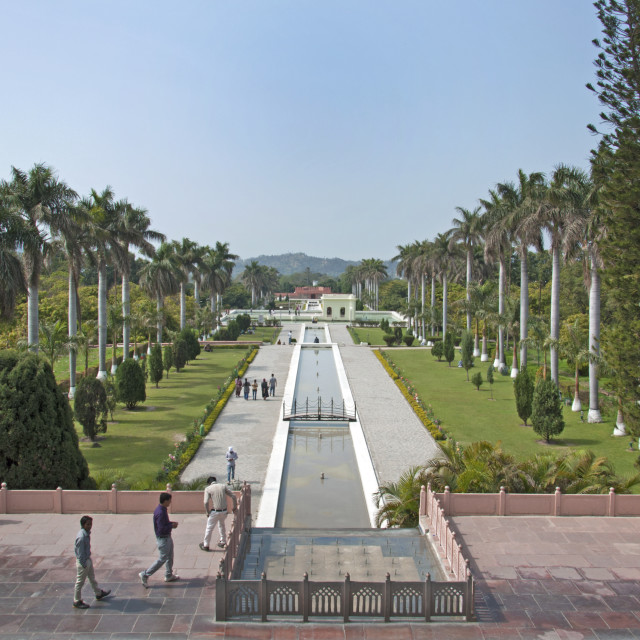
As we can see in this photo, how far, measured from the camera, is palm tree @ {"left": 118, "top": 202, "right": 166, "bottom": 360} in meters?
38.2

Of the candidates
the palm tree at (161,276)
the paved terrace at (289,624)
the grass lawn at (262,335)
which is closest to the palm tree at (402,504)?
the paved terrace at (289,624)

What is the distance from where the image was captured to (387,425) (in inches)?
1034

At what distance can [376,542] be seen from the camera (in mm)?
12078

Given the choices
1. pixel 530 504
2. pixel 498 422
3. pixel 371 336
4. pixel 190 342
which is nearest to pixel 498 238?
pixel 498 422

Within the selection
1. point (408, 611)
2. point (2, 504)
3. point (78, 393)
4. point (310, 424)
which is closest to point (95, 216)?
point (78, 393)

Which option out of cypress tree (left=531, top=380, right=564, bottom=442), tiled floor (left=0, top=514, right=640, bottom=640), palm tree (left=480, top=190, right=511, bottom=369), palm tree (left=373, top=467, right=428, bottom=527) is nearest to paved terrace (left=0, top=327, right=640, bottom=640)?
tiled floor (left=0, top=514, right=640, bottom=640)

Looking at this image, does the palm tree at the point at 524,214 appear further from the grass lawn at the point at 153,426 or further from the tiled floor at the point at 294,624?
the tiled floor at the point at 294,624

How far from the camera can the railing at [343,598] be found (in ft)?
30.0

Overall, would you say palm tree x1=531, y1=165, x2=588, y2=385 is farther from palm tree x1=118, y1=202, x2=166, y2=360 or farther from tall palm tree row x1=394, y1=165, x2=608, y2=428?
palm tree x1=118, y1=202, x2=166, y2=360

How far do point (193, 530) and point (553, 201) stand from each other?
24.5 meters

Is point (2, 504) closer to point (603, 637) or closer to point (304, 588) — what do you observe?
point (304, 588)

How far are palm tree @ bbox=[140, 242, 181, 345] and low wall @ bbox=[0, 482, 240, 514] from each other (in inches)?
1394

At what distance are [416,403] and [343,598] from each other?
68.4 ft

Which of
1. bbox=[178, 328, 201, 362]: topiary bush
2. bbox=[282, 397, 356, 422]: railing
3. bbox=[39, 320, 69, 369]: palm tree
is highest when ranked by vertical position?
bbox=[39, 320, 69, 369]: palm tree
